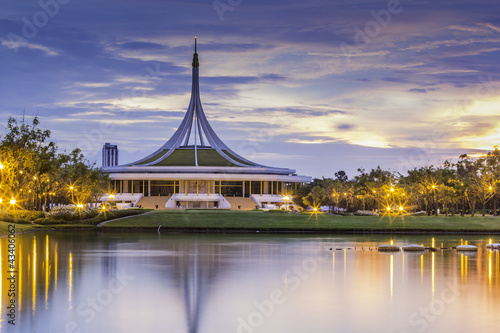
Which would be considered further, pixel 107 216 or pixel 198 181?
pixel 198 181

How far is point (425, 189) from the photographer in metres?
55.1

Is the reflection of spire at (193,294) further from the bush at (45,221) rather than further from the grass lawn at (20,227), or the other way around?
the bush at (45,221)

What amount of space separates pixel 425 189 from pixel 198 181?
35137 millimetres

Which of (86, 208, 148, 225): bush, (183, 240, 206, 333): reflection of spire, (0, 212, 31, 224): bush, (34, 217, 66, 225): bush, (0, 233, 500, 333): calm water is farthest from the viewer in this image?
(86, 208, 148, 225): bush

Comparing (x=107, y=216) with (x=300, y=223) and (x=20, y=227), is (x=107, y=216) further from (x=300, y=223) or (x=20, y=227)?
(x=300, y=223)

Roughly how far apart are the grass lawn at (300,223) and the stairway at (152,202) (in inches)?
1116

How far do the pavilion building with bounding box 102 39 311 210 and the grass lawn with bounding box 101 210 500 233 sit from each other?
2896cm

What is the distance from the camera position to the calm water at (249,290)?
1288 cm

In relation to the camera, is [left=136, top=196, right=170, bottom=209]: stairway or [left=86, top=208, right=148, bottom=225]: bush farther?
[left=136, top=196, right=170, bottom=209]: stairway

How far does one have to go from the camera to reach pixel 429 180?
5575 cm

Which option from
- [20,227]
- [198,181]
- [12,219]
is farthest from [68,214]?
[198,181]

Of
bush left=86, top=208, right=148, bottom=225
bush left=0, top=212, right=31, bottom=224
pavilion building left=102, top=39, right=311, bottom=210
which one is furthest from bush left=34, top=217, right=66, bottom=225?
pavilion building left=102, top=39, right=311, bottom=210

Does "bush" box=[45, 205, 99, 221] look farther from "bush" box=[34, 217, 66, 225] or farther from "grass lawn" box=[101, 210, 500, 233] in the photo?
"grass lawn" box=[101, 210, 500, 233]

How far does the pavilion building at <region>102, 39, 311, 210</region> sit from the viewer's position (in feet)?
258
